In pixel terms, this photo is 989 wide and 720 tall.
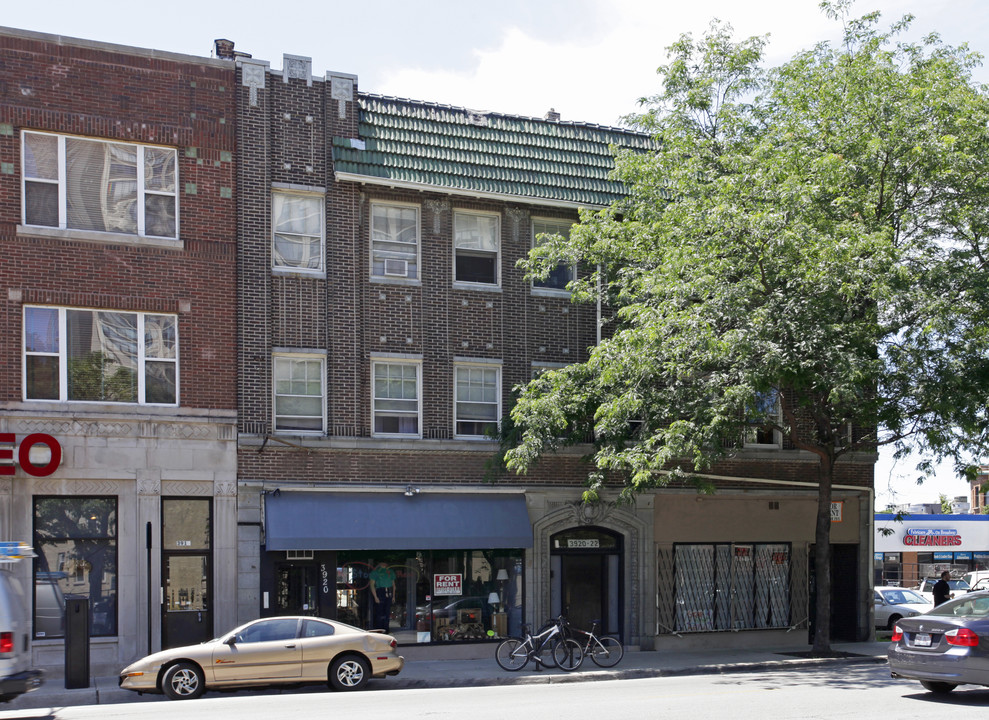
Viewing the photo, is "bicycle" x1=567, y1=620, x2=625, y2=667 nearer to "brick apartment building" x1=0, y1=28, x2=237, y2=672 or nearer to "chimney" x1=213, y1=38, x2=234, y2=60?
"brick apartment building" x1=0, y1=28, x2=237, y2=672

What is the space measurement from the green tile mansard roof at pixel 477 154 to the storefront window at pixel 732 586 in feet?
27.0

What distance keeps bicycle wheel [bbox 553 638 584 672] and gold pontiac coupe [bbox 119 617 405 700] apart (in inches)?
131

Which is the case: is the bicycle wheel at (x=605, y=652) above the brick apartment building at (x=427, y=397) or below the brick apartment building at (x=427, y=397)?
below

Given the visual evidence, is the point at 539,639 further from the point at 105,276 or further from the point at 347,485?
the point at 105,276

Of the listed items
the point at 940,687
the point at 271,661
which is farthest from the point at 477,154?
the point at 940,687

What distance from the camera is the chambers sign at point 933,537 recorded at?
52.2 meters

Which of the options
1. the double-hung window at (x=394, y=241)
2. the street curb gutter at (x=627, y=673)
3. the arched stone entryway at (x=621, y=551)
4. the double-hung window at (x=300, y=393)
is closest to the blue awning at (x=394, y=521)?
the arched stone entryway at (x=621, y=551)

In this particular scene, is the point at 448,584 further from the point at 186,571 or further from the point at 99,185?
the point at 99,185

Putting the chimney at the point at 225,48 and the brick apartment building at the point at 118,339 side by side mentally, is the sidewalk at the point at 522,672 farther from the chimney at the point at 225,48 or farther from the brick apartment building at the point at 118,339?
the chimney at the point at 225,48

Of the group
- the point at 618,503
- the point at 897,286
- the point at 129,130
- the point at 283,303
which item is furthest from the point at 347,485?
the point at 897,286

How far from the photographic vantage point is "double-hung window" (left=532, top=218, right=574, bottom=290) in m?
23.6

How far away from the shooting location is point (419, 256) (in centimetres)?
2250

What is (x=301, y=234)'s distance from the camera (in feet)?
71.1

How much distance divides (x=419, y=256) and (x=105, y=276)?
6.15 m
